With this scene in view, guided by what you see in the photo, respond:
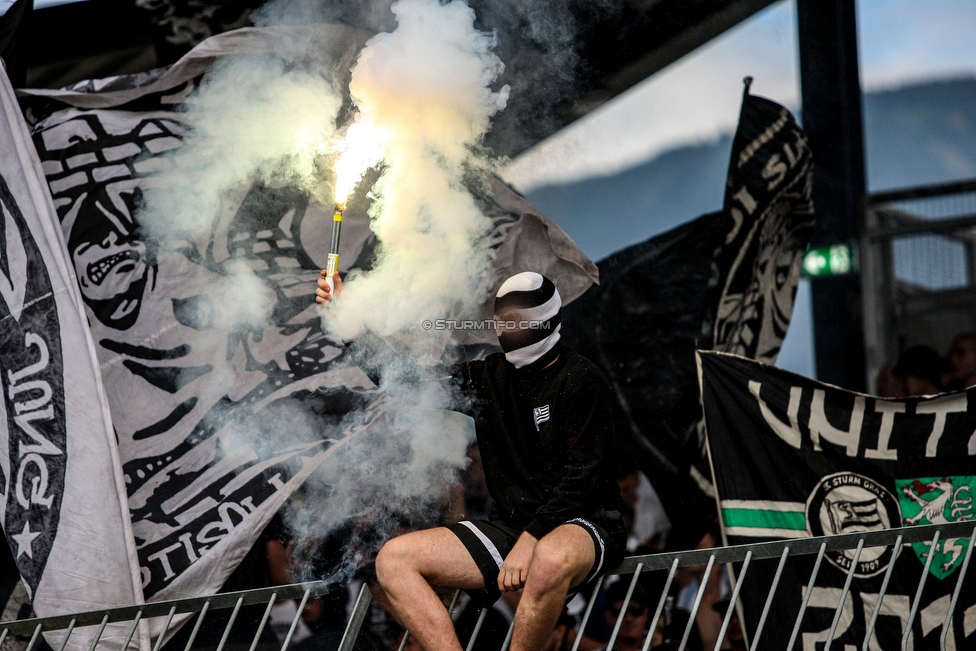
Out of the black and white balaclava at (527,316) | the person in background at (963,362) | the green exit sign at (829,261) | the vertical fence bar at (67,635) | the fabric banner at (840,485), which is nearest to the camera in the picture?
the black and white balaclava at (527,316)

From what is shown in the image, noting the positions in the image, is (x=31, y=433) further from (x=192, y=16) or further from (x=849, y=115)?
(x=849, y=115)

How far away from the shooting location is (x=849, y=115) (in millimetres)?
6285

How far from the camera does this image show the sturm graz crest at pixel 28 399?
3578mm

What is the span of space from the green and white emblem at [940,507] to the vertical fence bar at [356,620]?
177 centimetres

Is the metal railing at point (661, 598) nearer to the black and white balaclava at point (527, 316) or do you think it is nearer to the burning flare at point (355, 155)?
the black and white balaclava at point (527, 316)

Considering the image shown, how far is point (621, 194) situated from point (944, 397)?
1.76 meters

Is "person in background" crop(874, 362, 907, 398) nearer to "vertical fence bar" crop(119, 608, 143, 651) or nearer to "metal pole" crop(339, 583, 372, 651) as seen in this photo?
"metal pole" crop(339, 583, 372, 651)

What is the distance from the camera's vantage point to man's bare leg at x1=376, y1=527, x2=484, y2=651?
2947 mm

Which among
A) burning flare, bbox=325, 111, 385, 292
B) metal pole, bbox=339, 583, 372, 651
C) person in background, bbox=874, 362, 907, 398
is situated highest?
burning flare, bbox=325, 111, 385, 292

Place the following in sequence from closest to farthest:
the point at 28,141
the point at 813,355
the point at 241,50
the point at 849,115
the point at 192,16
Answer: the point at 28,141 → the point at 241,50 → the point at 192,16 → the point at 813,355 → the point at 849,115

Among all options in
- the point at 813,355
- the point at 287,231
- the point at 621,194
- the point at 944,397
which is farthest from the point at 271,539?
the point at 813,355

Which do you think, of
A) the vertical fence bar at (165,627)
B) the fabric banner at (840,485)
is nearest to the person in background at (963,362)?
the fabric banner at (840,485)

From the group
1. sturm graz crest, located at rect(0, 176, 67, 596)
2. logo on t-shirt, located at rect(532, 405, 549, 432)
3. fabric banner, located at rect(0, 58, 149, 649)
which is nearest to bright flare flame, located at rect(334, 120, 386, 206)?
logo on t-shirt, located at rect(532, 405, 549, 432)

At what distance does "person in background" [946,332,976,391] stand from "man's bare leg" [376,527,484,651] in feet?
9.48
